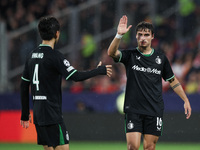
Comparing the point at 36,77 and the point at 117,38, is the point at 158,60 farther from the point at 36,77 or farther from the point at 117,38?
the point at 36,77

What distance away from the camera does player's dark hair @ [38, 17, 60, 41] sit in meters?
5.68

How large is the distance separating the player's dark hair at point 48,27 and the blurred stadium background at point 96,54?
7.02 metres

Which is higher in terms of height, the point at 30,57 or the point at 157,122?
the point at 30,57

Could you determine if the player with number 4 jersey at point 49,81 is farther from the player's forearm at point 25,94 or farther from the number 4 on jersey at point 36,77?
the player's forearm at point 25,94

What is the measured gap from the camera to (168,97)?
12.8 m

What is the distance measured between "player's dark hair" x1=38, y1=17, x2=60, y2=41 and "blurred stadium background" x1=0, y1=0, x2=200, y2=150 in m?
7.02

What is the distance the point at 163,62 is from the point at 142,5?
7.90 meters

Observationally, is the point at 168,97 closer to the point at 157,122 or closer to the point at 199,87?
the point at 199,87

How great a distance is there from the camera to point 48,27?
223 inches

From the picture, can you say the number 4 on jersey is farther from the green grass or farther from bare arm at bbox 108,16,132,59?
the green grass

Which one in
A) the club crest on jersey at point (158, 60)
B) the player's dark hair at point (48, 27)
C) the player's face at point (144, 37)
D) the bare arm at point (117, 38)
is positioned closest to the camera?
the player's dark hair at point (48, 27)

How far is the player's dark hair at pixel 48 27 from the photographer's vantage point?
5.68 meters

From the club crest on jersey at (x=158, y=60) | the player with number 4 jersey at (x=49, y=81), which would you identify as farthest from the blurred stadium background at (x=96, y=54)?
the player with number 4 jersey at (x=49, y=81)

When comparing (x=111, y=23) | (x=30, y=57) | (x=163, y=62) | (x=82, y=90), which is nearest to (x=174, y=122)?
(x=82, y=90)
